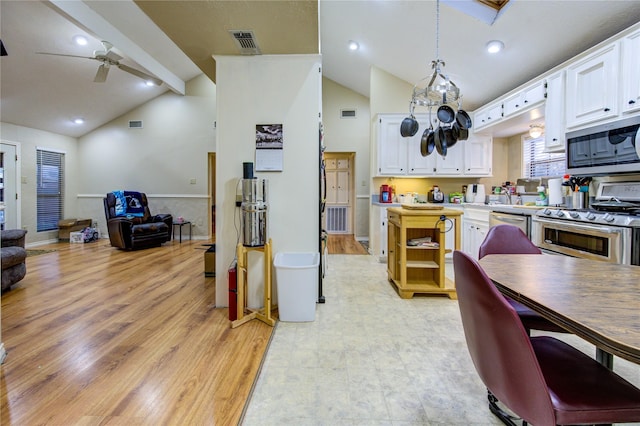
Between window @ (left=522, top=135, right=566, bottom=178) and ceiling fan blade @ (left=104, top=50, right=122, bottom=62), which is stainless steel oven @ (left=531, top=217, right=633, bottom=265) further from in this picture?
ceiling fan blade @ (left=104, top=50, right=122, bottom=62)

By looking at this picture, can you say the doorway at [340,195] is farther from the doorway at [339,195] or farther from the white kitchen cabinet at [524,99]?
the white kitchen cabinet at [524,99]

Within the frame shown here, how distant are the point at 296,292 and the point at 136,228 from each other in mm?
4475

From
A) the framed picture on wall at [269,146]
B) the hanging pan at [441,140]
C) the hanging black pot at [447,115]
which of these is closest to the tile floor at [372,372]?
the framed picture on wall at [269,146]

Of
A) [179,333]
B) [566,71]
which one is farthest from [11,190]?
[566,71]

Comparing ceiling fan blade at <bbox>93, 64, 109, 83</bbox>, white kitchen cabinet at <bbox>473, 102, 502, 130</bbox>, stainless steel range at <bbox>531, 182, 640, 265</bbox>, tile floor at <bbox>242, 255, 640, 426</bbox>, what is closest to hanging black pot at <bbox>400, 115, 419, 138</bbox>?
white kitchen cabinet at <bbox>473, 102, 502, 130</bbox>

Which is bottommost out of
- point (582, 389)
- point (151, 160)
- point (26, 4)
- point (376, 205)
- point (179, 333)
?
point (179, 333)

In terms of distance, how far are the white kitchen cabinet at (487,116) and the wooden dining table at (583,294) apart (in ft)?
10.4

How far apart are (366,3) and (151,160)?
18.5ft

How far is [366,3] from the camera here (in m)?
3.60

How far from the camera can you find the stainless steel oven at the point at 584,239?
202 centimetres

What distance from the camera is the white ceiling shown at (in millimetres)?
2227

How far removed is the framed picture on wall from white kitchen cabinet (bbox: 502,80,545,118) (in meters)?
2.88

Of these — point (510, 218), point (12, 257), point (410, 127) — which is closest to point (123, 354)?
point (12, 257)

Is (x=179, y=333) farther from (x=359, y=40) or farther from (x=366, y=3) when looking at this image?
(x=359, y=40)
